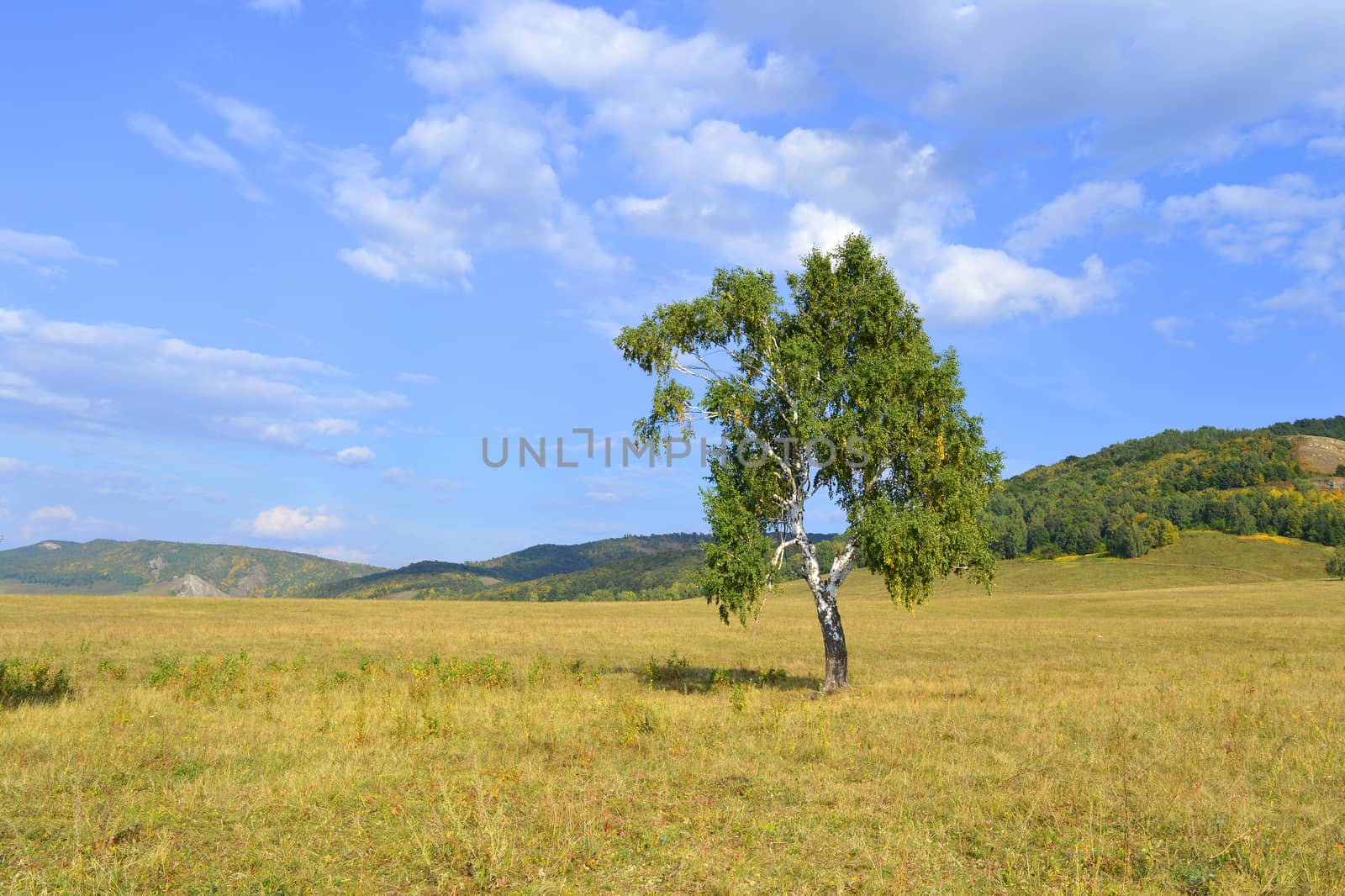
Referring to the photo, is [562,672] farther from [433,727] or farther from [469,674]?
[433,727]

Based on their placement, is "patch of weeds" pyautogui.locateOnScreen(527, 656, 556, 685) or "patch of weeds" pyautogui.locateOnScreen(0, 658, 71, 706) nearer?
"patch of weeds" pyautogui.locateOnScreen(0, 658, 71, 706)

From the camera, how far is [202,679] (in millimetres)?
24906

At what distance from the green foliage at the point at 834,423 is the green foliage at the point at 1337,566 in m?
123

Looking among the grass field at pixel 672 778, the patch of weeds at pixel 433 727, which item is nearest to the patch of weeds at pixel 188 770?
the grass field at pixel 672 778

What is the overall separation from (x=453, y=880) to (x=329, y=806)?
3.63 metres

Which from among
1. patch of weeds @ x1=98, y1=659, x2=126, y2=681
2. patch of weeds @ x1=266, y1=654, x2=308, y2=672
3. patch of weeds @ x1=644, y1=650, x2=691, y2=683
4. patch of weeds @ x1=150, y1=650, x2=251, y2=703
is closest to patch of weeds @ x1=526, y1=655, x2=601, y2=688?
patch of weeds @ x1=644, y1=650, x2=691, y2=683

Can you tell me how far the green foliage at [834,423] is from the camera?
2345cm

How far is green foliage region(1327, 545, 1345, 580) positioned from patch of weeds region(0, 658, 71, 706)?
14341 centimetres

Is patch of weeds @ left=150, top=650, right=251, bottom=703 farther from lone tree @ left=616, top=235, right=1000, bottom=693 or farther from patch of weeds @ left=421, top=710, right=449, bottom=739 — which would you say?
lone tree @ left=616, top=235, right=1000, bottom=693

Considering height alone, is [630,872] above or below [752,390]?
below

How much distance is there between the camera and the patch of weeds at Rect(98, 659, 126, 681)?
1048 inches

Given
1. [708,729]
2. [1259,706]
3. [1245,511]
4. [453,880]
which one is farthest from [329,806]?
[1245,511]

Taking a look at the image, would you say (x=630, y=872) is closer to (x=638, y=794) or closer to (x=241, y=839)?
(x=638, y=794)

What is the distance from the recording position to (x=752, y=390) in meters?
25.2
